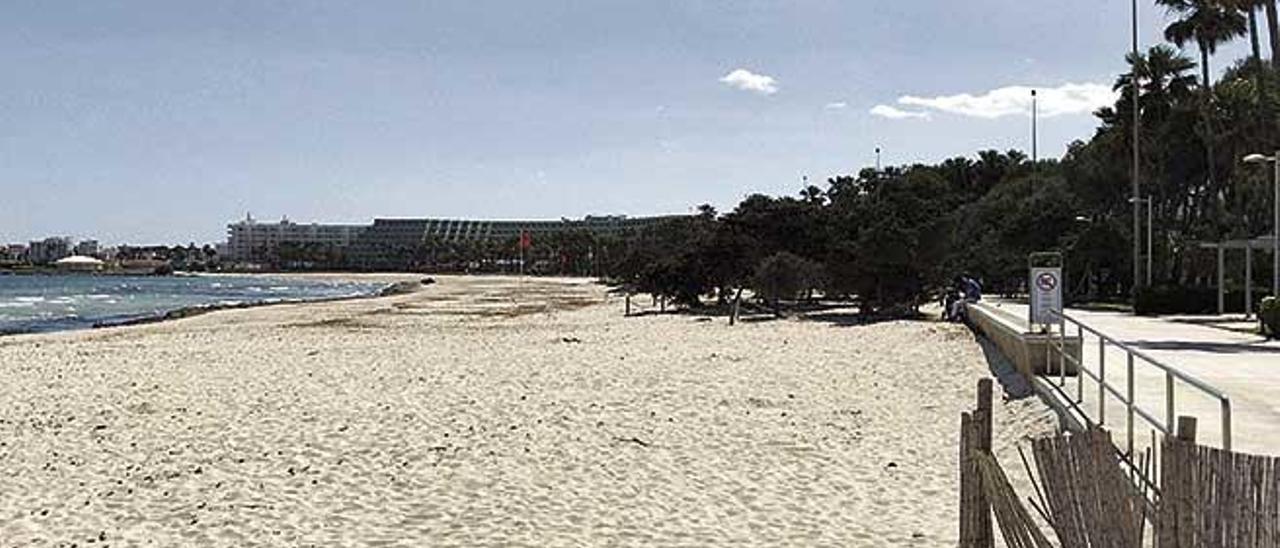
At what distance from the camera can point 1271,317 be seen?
24047mm

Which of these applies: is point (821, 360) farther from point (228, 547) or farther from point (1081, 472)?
point (1081, 472)

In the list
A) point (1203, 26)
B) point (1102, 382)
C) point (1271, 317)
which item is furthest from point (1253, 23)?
point (1102, 382)

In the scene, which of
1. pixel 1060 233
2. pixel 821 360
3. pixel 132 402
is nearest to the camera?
pixel 132 402

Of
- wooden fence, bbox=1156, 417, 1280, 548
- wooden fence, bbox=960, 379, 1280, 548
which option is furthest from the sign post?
wooden fence, bbox=1156, 417, 1280, 548

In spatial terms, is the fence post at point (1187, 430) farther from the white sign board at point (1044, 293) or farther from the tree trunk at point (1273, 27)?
the tree trunk at point (1273, 27)

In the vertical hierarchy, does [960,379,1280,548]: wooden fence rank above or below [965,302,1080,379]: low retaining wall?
above

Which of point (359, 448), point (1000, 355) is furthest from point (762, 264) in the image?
point (359, 448)

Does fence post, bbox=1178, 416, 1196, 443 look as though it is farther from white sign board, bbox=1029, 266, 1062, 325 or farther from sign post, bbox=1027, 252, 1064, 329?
white sign board, bbox=1029, 266, 1062, 325

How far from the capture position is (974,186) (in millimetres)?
89750

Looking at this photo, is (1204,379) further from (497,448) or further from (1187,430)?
(1187,430)

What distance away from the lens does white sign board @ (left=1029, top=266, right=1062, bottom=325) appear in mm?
15836

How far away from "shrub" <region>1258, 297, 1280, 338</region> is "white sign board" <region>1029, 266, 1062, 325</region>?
10039 millimetres

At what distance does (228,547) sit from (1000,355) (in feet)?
49.2

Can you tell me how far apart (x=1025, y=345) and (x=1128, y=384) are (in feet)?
20.3
